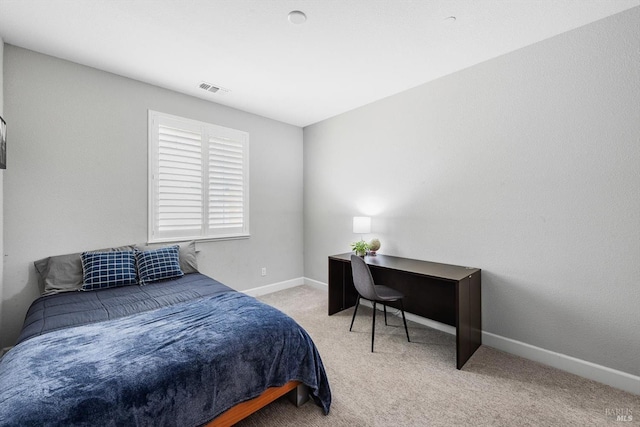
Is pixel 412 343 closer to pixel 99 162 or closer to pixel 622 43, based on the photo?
pixel 622 43

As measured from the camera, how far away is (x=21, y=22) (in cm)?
210

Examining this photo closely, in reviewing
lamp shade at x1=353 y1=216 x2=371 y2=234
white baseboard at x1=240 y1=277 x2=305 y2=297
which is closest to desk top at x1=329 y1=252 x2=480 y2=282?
lamp shade at x1=353 y1=216 x2=371 y2=234

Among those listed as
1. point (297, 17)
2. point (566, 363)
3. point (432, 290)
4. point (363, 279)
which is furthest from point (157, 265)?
point (566, 363)

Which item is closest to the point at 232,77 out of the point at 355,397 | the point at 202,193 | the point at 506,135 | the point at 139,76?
the point at 139,76

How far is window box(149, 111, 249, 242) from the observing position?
3146 millimetres

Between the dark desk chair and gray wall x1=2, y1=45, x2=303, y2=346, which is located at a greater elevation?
gray wall x1=2, y1=45, x2=303, y2=346

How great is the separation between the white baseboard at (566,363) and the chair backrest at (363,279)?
1.00 meters

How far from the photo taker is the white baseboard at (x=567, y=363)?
196 cm

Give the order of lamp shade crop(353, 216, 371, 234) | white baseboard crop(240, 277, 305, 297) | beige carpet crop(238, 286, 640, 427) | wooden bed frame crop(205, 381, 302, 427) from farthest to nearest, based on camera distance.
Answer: white baseboard crop(240, 277, 305, 297), lamp shade crop(353, 216, 371, 234), beige carpet crop(238, 286, 640, 427), wooden bed frame crop(205, 381, 302, 427)

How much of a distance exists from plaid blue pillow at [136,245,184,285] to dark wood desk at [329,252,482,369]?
5.68ft

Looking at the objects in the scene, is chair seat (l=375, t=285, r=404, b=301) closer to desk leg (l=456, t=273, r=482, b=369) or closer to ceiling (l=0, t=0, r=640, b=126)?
desk leg (l=456, t=273, r=482, b=369)

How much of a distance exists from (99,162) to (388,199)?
3.16 metres

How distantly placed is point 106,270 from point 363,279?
7.67 feet

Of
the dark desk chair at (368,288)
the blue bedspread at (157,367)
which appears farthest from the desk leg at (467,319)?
the blue bedspread at (157,367)
